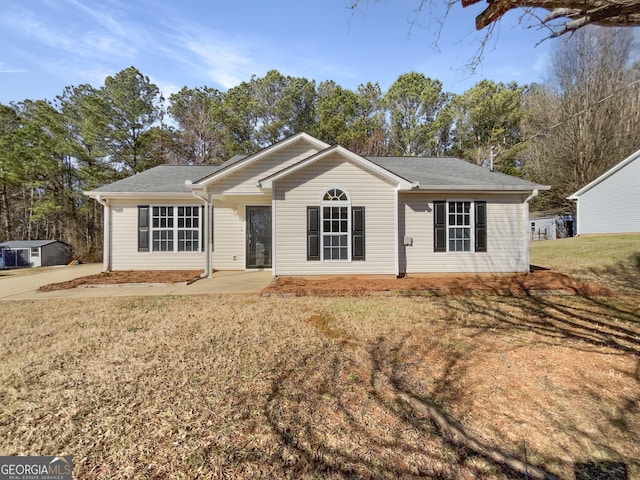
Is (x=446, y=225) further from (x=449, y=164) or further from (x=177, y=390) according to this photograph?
(x=177, y=390)

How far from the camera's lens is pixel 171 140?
907 inches

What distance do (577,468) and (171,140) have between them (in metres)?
26.5

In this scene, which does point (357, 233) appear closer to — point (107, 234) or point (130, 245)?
point (130, 245)

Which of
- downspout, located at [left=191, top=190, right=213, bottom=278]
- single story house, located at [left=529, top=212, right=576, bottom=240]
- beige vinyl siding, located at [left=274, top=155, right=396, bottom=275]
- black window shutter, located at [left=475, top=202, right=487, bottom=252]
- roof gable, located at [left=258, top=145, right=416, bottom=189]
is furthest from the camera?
single story house, located at [left=529, top=212, right=576, bottom=240]

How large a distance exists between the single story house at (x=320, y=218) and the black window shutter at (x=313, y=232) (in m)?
0.03

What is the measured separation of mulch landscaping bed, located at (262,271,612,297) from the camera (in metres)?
7.05

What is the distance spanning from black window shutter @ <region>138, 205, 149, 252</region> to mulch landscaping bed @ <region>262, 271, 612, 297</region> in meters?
5.24

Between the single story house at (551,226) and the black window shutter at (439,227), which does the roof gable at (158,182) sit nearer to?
the black window shutter at (439,227)

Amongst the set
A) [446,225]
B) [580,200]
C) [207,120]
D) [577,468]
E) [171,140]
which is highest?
[207,120]

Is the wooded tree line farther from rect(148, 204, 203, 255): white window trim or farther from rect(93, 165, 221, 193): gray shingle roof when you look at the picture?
rect(148, 204, 203, 255): white window trim

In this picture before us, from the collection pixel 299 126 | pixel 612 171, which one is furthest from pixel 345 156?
pixel 612 171

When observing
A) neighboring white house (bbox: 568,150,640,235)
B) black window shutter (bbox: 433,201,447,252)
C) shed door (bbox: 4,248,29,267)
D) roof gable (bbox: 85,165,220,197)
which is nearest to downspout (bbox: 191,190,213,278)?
roof gable (bbox: 85,165,220,197)

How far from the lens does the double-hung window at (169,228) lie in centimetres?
1020

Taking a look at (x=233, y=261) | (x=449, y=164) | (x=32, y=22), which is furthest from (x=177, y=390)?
(x=449, y=164)
